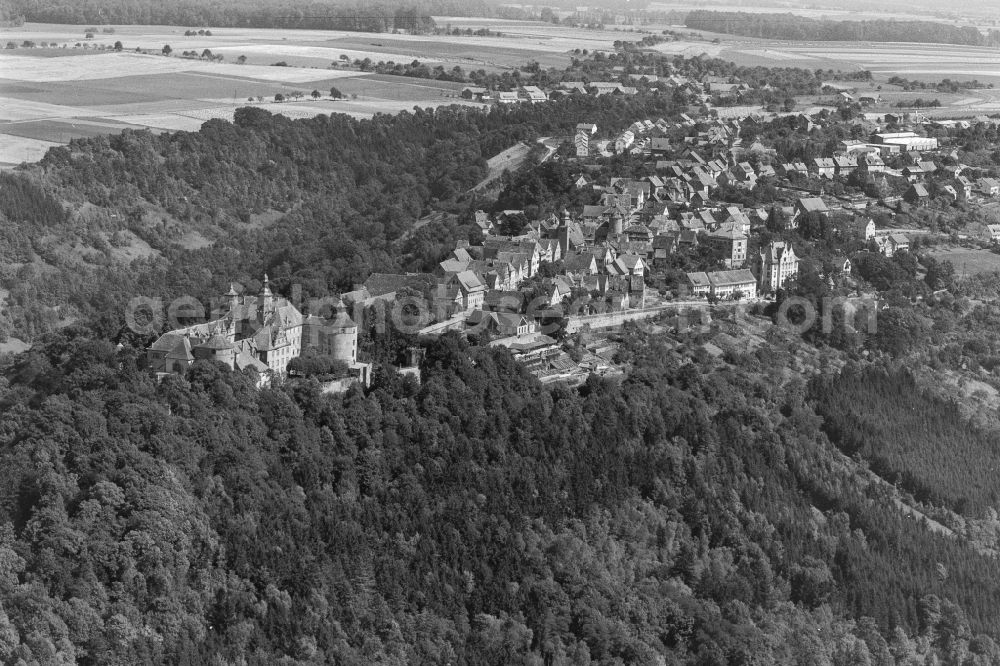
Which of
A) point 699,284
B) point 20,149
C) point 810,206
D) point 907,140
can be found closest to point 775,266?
point 699,284

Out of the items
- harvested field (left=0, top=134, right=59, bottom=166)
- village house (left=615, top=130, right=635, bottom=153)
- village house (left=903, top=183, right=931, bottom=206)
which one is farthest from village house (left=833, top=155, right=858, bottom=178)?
harvested field (left=0, top=134, right=59, bottom=166)

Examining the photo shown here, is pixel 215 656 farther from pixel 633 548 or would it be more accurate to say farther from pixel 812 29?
pixel 812 29

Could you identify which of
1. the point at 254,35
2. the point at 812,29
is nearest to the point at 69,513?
the point at 254,35

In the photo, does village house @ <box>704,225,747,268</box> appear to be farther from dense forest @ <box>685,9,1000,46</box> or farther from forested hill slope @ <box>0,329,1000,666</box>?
dense forest @ <box>685,9,1000,46</box>

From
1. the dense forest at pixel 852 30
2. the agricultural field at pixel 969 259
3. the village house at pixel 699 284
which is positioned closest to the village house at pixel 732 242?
the village house at pixel 699 284

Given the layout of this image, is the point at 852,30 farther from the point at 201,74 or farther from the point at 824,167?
the point at 824,167

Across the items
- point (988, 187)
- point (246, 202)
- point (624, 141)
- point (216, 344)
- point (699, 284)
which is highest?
point (216, 344)
